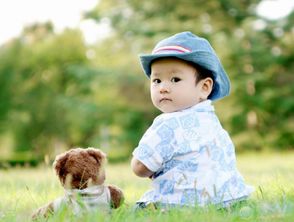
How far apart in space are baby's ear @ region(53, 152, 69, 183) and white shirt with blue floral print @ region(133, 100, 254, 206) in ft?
1.30

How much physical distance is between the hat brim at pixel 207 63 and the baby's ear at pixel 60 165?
0.80m

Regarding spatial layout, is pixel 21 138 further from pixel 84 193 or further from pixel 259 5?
pixel 84 193

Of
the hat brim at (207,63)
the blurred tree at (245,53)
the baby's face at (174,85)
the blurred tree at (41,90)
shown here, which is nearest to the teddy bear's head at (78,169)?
the baby's face at (174,85)

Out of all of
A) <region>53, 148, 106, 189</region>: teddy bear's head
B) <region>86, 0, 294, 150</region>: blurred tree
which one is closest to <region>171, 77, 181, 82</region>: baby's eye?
<region>53, 148, 106, 189</region>: teddy bear's head

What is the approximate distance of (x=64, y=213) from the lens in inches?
108

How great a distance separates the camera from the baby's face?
357 centimetres

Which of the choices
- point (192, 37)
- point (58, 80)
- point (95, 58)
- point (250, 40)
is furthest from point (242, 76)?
point (192, 37)

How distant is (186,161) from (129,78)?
23.6 m

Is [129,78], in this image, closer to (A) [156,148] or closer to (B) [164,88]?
(B) [164,88]

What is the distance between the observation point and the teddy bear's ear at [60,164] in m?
3.20

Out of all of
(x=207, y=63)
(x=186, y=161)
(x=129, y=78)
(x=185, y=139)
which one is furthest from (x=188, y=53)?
(x=129, y=78)

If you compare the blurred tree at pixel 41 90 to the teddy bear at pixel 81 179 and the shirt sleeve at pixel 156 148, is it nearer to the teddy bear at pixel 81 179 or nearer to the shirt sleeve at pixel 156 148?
the shirt sleeve at pixel 156 148

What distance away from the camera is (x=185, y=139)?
3.44m

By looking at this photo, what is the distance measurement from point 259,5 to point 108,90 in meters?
9.05
